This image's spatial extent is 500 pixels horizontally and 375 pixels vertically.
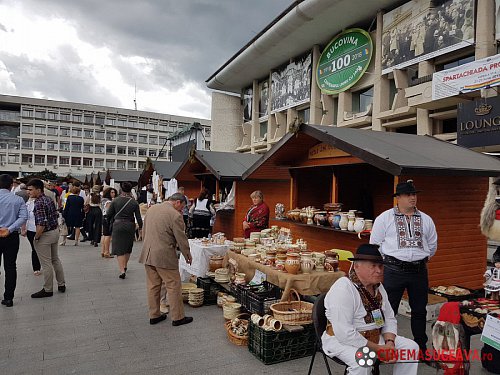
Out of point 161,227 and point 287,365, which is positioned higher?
point 161,227

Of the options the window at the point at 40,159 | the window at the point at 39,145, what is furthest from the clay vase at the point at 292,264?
the window at the point at 39,145

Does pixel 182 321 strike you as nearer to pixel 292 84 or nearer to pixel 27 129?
pixel 292 84

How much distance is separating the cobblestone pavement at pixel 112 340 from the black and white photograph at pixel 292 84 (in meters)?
20.7

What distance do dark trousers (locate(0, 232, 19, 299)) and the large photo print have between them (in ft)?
51.1

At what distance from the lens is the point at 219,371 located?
3352 millimetres

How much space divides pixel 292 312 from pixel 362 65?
59.4ft

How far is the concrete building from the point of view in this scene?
13883 millimetres

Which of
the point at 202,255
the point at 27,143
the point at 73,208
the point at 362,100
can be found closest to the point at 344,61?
the point at 362,100

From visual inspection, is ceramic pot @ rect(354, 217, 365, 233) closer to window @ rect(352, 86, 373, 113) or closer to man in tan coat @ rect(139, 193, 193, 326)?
man in tan coat @ rect(139, 193, 193, 326)

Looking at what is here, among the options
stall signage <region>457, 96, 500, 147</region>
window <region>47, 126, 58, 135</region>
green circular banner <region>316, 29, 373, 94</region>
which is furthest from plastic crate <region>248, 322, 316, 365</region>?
window <region>47, 126, 58, 135</region>

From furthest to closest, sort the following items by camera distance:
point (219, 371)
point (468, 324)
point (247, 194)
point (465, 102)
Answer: point (465, 102) < point (247, 194) < point (219, 371) < point (468, 324)

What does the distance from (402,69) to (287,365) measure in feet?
54.0

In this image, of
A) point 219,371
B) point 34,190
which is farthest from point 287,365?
point 34,190

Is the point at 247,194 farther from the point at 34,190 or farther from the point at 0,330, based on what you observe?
the point at 0,330
